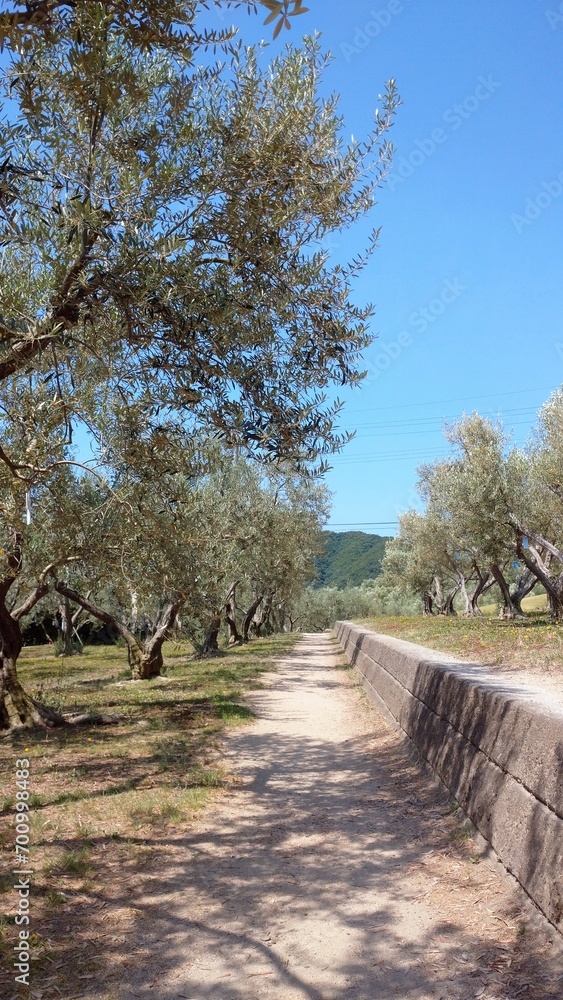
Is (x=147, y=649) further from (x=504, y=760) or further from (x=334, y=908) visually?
(x=504, y=760)

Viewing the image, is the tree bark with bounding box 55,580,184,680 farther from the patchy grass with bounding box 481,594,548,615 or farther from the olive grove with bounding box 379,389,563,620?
the patchy grass with bounding box 481,594,548,615

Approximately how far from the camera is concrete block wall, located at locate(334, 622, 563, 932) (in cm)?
391

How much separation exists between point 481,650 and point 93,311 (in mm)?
8638

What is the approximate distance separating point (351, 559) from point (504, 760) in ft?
444

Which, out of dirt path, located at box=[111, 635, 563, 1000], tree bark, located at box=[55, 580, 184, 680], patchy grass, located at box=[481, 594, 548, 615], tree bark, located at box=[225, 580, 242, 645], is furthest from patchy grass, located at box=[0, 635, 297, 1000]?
patchy grass, located at box=[481, 594, 548, 615]

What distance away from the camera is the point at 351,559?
139 meters

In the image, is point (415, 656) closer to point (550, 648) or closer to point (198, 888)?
point (550, 648)

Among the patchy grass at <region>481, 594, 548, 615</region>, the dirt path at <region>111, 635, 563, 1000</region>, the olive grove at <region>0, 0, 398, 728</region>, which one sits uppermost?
the olive grove at <region>0, 0, 398, 728</region>

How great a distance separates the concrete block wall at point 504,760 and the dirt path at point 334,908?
0.77 ft

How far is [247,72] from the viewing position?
6.05 m

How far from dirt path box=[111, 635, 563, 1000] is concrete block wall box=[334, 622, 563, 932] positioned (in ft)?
0.77

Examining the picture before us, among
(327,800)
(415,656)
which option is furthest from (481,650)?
(327,800)

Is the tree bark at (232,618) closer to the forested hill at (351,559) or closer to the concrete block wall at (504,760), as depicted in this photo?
the concrete block wall at (504,760)

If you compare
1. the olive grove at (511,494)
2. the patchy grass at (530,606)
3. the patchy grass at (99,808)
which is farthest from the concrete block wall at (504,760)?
the patchy grass at (530,606)
